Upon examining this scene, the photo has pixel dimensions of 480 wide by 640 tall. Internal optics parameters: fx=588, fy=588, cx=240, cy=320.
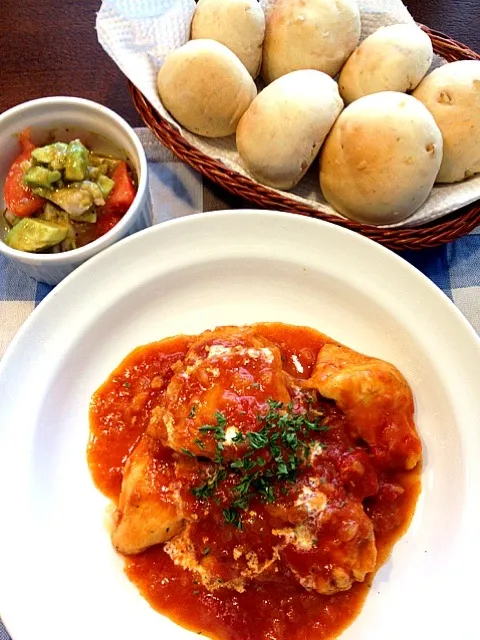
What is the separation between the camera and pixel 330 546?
193 centimetres

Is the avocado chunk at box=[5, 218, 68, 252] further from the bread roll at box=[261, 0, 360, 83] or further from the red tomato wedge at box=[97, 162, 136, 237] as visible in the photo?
the bread roll at box=[261, 0, 360, 83]

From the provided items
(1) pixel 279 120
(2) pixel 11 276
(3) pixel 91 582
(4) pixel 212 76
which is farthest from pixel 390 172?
(3) pixel 91 582

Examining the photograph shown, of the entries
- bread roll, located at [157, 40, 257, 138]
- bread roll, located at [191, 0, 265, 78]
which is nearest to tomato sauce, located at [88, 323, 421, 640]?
bread roll, located at [157, 40, 257, 138]

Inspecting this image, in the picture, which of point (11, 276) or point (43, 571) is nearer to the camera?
point (43, 571)

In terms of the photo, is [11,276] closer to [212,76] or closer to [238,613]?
[212,76]

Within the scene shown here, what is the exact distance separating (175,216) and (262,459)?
4.12 feet

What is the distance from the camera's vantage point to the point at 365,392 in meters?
2.05

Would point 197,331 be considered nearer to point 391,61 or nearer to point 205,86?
point 205,86

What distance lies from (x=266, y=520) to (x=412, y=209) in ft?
4.25

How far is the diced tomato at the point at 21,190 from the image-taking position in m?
2.26

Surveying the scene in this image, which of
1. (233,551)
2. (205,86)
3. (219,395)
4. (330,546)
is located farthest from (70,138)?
(330,546)

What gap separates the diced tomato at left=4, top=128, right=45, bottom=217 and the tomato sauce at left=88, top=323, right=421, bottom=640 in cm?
72

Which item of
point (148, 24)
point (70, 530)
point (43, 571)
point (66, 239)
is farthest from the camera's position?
point (148, 24)

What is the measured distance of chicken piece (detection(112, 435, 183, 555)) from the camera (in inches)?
78.7
